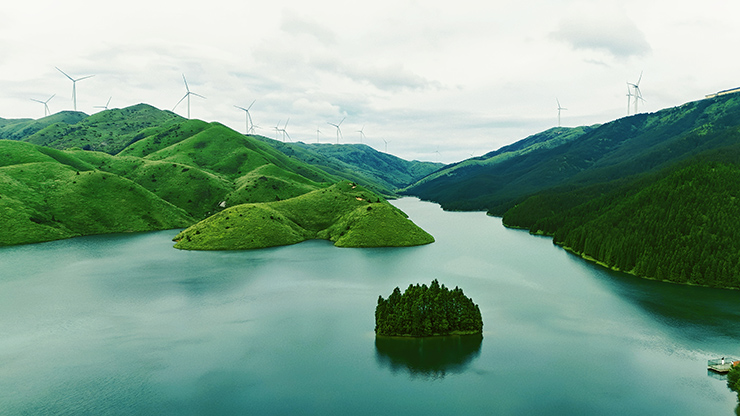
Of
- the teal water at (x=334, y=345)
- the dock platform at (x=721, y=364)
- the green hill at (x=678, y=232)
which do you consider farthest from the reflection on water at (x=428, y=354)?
the green hill at (x=678, y=232)

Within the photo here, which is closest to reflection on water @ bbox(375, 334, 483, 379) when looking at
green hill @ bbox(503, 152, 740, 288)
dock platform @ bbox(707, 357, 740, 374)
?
dock platform @ bbox(707, 357, 740, 374)

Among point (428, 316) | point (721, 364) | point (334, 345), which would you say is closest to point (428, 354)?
point (428, 316)

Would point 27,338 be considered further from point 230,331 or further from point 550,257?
point 550,257

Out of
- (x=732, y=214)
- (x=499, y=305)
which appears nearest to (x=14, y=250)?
(x=499, y=305)

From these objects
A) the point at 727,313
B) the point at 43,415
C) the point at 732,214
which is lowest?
the point at 43,415

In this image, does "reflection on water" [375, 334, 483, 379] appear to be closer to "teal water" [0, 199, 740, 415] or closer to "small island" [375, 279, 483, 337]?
"teal water" [0, 199, 740, 415]

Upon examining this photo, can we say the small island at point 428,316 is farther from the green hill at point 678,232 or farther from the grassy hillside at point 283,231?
the grassy hillside at point 283,231
